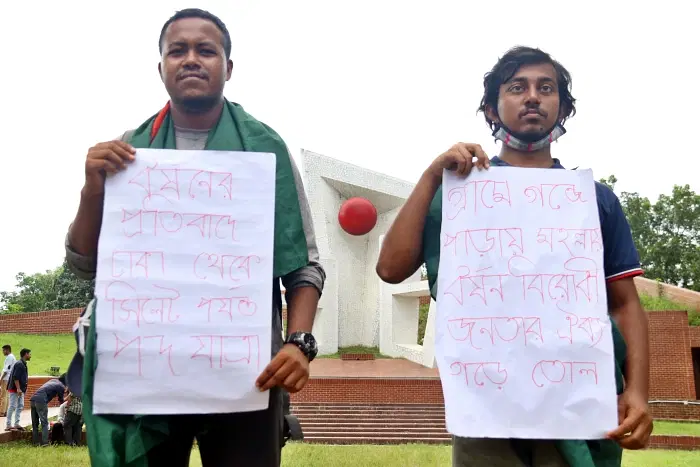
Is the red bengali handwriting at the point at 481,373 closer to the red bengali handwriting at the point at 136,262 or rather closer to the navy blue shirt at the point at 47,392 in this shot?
the red bengali handwriting at the point at 136,262

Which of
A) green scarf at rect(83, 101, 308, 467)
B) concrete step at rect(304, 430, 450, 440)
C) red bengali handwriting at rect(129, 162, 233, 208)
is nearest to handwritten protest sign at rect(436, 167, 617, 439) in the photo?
green scarf at rect(83, 101, 308, 467)

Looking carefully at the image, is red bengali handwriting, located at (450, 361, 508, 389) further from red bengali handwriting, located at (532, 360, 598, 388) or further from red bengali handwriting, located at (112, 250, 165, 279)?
red bengali handwriting, located at (112, 250, 165, 279)

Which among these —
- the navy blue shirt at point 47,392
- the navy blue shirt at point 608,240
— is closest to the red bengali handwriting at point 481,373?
the navy blue shirt at point 608,240

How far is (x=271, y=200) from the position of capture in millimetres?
1804

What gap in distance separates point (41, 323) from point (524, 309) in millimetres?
24067

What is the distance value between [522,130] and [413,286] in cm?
1208

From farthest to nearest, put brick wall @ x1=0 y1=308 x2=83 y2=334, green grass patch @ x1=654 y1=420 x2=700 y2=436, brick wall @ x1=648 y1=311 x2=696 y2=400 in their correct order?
brick wall @ x1=0 y1=308 x2=83 y2=334
brick wall @ x1=648 y1=311 x2=696 y2=400
green grass patch @ x1=654 y1=420 x2=700 y2=436

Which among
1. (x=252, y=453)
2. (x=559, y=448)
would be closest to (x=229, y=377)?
(x=252, y=453)

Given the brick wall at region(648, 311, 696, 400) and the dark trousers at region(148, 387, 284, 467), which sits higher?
the dark trousers at region(148, 387, 284, 467)

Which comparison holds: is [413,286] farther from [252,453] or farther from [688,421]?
[252,453]

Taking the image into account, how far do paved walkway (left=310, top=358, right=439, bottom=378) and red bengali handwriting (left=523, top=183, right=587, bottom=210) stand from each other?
33.4 ft

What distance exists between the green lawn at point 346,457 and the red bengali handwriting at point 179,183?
433 cm

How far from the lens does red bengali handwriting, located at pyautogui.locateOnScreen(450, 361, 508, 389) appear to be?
1.70 meters

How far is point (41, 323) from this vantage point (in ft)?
72.2
